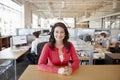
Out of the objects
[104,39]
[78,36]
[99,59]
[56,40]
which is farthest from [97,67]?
[78,36]

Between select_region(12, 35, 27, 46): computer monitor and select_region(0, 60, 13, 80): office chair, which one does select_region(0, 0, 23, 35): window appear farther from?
select_region(0, 60, 13, 80): office chair

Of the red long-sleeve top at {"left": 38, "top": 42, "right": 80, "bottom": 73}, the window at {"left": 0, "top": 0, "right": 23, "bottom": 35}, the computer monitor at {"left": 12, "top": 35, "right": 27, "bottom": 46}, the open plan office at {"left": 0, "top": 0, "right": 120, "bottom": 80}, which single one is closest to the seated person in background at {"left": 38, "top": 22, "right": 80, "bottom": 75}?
the red long-sleeve top at {"left": 38, "top": 42, "right": 80, "bottom": 73}

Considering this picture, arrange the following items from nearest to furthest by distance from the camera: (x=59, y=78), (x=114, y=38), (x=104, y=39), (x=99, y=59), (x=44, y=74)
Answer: (x=59, y=78) → (x=44, y=74) → (x=99, y=59) → (x=104, y=39) → (x=114, y=38)

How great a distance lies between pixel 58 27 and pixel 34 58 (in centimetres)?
238

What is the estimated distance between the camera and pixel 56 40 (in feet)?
6.32

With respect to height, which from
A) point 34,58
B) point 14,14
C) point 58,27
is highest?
point 14,14

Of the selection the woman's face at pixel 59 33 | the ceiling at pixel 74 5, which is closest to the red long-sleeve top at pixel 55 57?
the woman's face at pixel 59 33

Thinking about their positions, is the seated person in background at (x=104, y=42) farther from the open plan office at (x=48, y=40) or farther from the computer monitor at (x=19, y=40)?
the computer monitor at (x=19, y=40)

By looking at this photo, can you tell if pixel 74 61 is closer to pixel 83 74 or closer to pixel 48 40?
pixel 83 74

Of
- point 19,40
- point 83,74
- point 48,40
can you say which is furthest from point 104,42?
point 83,74

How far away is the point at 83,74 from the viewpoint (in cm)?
160

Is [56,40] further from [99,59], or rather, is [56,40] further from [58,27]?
[99,59]

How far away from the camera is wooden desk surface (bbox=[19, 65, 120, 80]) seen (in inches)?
58.7

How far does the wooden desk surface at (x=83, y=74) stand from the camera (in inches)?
58.7
